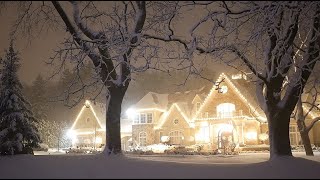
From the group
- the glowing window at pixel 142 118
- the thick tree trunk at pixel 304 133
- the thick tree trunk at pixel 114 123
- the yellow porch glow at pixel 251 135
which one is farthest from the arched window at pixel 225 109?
the thick tree trunk at pixel 114 123

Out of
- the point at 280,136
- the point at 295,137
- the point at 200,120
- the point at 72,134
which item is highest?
the point at 200,120

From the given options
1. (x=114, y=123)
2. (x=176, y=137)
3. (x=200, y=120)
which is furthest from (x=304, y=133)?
(x=176, y=137)

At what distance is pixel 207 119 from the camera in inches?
1750

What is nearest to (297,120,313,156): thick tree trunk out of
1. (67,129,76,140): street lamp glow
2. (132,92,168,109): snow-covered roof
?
(132,92,168,109): snow-covered roof

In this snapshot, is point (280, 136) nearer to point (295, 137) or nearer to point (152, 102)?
point (295, 137)

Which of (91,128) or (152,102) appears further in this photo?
(91,128)

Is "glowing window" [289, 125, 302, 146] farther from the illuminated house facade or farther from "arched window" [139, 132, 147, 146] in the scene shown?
"arched window" [139, 132, 147, 146]

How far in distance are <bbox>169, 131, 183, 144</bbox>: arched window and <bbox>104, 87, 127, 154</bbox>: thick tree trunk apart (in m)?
31.9

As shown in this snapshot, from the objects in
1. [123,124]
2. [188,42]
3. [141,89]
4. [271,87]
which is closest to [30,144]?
[188,42]

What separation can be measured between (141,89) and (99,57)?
7350 cm

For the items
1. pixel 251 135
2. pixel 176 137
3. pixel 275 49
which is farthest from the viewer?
pixel 176 137

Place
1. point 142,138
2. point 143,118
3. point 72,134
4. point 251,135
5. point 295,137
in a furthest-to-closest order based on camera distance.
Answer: point 72,134, point 143,118, point 142,138, point 295,137, point 251,135

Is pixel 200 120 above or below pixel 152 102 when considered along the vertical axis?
below

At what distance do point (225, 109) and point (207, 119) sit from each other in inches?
104
